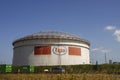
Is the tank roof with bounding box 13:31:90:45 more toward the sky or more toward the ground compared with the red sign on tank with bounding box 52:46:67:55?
more toward the sky

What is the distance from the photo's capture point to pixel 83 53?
2694 inches

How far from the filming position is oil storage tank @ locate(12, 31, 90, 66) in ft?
211

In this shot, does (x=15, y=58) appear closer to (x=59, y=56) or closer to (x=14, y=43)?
(x=14, y=43)

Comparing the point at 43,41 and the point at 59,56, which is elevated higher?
the point at 43,41

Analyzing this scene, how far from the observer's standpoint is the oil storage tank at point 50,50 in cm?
6431

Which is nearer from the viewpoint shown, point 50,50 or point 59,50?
point 50,50

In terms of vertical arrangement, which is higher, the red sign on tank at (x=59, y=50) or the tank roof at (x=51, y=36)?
the tank roof at (x=51, y=36)

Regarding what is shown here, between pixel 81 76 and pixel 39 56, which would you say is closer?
pixel 81 76

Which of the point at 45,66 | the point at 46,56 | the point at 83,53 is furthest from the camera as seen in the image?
the point at 83,53

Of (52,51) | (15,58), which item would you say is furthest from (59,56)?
(15,58)

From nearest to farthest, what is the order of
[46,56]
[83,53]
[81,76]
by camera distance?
1. [81,76]
2. [46,56]
3. [83,53]

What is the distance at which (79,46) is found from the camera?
67.7 meters

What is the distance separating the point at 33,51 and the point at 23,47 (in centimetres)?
381

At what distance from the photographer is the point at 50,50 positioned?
6444 centimetres
